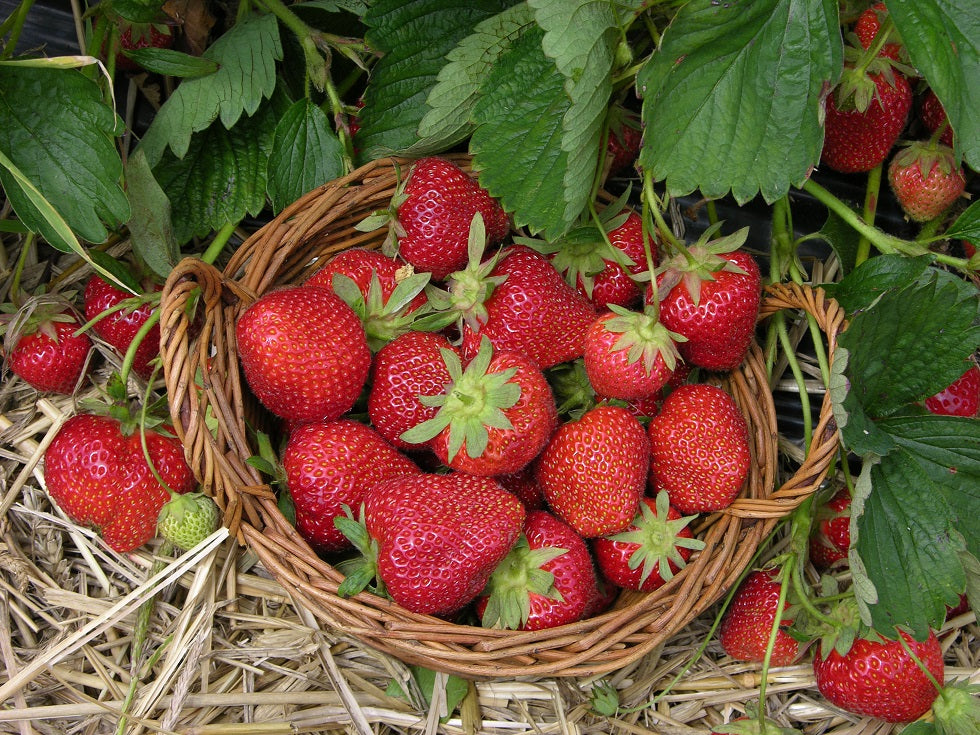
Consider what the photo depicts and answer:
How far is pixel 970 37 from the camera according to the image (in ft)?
3.10

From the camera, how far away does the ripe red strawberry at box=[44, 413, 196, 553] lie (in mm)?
1139

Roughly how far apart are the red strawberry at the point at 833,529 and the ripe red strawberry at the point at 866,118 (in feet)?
1.70

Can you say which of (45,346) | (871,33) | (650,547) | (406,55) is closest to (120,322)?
(45,346)

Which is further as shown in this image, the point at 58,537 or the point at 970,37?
the point at 58,537

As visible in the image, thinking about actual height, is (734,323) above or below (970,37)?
below

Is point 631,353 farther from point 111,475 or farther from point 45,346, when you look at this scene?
point 45,346

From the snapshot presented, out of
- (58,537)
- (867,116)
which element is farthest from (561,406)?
(58,537)

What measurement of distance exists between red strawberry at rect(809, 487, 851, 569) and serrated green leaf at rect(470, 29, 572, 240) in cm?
57

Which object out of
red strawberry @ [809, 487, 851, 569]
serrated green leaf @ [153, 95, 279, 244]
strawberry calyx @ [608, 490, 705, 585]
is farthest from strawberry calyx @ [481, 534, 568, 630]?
serrated green leaf @ [153, 95, 279, 244]

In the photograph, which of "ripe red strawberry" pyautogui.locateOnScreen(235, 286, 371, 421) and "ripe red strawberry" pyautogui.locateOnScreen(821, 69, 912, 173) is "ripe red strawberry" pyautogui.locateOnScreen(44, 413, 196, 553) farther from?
"ripe red strawberry" pyautogui.locateOnScreen(821, 69, 912, 173)

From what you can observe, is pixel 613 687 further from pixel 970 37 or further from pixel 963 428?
pixel 970 37

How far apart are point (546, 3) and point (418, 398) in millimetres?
505

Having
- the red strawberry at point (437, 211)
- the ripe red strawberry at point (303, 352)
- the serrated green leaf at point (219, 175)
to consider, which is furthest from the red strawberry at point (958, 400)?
the serrated green leaf at point (219, 175)

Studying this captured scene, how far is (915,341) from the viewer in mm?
1067
